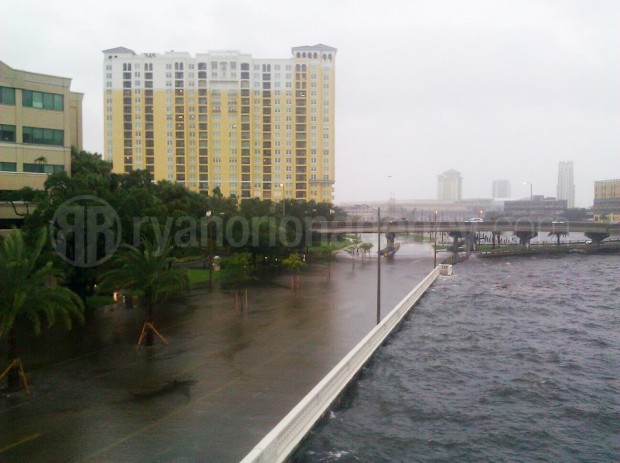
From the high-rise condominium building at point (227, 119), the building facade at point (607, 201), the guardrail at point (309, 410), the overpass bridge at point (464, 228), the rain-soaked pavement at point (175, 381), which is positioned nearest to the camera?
the guardrail at point (309, 410)

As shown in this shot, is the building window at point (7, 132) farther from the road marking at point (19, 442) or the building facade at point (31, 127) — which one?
the road marking at point (19, 442)

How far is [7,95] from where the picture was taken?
1337 inches

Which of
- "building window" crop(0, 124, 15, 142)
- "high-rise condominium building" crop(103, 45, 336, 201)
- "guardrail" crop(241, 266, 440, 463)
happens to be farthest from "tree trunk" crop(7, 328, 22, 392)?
"high-rise condominium building" crop(103, 45, 336, 201)

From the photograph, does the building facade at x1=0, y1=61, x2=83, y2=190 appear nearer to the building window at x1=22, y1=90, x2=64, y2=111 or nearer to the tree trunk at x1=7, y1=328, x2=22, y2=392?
the building window at x1=22, y1=90, x2=64, y2=111

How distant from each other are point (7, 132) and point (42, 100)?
119 inches

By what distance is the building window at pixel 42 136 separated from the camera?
114 ft

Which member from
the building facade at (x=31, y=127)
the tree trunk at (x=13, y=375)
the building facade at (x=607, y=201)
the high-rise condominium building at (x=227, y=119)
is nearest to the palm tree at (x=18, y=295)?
the tree trunk at (x=13, y=375)

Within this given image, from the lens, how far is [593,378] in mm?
22031

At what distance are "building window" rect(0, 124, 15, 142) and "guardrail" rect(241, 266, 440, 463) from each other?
26.3m

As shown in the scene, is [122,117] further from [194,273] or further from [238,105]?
[194,273]

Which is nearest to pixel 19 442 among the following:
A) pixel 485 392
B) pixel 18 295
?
pixel 18 295

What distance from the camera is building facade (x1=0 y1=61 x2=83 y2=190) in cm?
3394

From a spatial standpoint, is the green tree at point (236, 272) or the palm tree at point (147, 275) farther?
the green tree at point (236, 272)

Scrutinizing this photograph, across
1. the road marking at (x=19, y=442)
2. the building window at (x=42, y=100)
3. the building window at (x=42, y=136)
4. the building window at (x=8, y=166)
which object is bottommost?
the road marking at (x=19, y=442)
